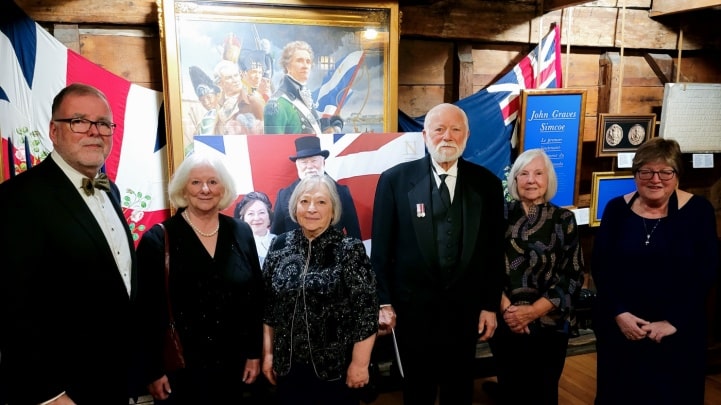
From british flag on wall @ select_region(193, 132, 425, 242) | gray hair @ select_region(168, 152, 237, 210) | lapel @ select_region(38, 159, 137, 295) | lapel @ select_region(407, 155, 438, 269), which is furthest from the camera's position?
british flag on wall @ select_region(193, 132, 425, 242)

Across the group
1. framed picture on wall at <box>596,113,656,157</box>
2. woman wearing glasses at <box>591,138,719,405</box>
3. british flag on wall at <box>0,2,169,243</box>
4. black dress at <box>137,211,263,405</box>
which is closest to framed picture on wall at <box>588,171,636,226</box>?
framed picture on wall at <box>596,113,656,157</box>

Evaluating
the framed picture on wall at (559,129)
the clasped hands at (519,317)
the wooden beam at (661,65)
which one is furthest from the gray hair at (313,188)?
the wooden beam at (661,65)

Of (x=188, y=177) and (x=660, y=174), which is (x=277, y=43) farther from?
(x=660, y=174)

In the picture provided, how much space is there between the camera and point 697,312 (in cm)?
234

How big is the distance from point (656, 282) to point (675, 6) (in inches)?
101

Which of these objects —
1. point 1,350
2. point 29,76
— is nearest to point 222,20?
point 29,76

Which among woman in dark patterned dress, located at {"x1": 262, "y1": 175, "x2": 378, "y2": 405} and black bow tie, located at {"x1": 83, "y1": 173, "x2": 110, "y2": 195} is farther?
woman in dark patterned dress, located at {"x1": 262, "y1": 175, "x2": 378, "y2": 405}

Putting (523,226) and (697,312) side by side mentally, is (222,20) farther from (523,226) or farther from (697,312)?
(697,312)

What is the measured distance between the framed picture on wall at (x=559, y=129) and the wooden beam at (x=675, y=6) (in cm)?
102

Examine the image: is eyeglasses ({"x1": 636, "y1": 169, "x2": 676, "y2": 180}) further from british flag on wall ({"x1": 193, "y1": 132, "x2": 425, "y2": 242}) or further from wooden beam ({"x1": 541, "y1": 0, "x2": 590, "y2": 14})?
wooden beam ({"x1": 541, "y1": 0, "x2": 590, "y2": 14})

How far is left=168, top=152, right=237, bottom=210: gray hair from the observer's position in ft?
6.44

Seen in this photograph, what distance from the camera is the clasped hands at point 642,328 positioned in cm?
231

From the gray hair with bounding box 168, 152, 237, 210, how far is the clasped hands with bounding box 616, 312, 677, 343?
1.98m

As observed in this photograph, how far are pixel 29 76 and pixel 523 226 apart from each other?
2.60 m
